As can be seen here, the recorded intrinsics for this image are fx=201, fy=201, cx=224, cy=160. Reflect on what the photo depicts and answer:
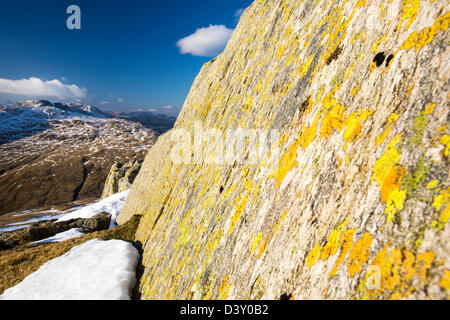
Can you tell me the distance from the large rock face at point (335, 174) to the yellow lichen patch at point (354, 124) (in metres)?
0.02

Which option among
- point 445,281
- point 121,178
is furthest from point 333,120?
point 121,178

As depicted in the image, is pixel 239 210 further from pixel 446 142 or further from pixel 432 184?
pixel 446 142

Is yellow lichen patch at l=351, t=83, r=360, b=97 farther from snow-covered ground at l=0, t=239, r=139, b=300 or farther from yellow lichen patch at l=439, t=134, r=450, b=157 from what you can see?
snow-covered ground at l=0, t=239, r=139, b=300

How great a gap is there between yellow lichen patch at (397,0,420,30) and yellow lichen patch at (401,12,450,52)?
0.29 meters

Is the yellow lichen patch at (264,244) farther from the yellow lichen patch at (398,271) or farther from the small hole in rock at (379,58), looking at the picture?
the small hole in rock at (379,58)

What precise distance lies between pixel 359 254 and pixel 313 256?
754 millimetres

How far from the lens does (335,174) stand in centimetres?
328

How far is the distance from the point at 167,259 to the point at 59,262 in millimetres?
8055

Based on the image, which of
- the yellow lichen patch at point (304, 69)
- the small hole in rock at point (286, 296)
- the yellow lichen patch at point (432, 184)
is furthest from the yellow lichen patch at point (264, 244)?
the yellow lichen patch at point (304, 69)

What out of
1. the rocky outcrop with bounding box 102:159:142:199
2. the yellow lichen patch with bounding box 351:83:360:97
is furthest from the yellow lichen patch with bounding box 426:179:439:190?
the rocky outcrop with bounding box 102:159:142:199

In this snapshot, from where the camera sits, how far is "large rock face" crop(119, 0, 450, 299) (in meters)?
2.09

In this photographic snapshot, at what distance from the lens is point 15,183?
6033 inches
